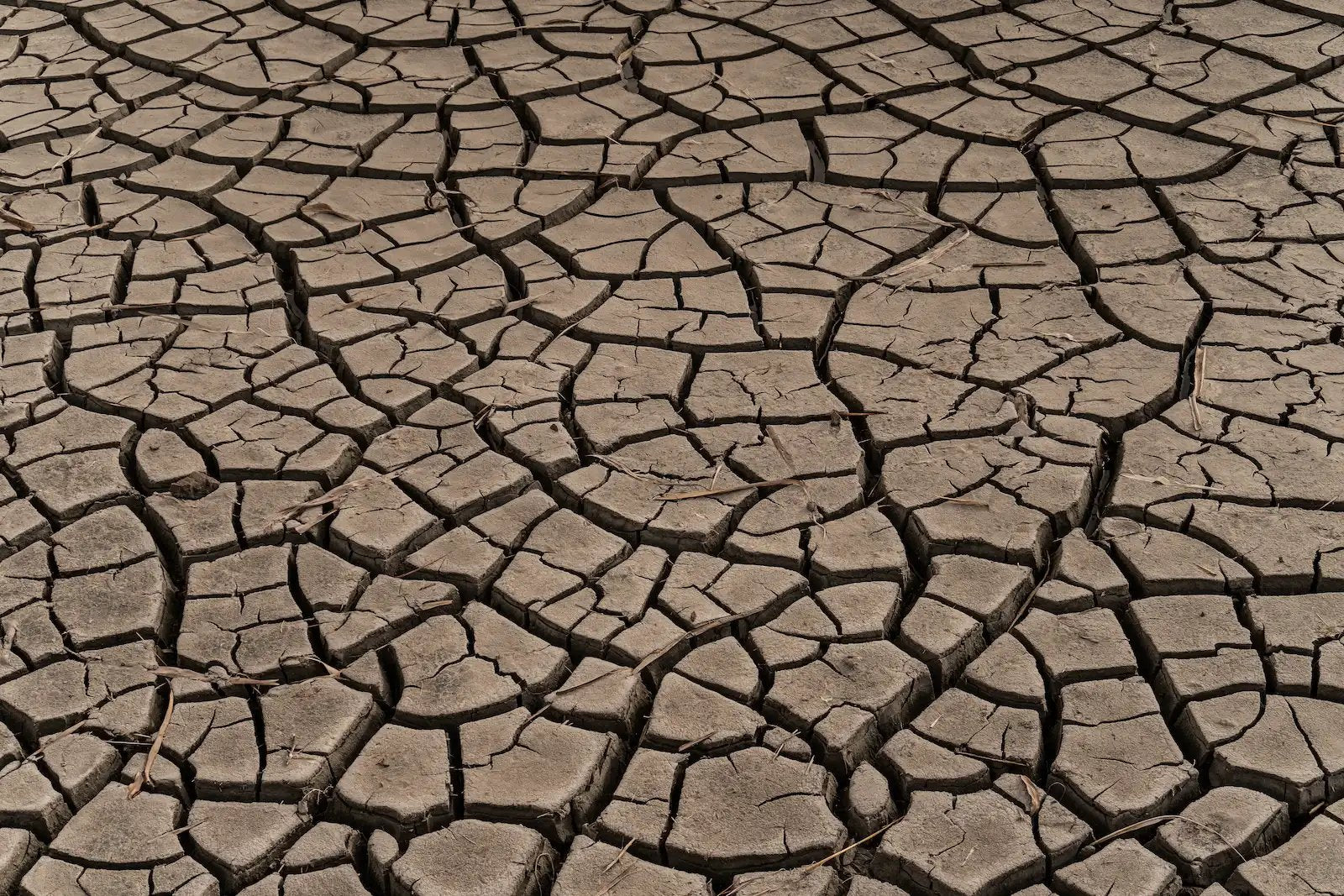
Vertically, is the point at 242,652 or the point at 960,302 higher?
the point at 960,302

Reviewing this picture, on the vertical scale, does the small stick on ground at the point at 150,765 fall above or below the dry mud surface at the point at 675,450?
below

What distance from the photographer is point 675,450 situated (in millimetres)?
3189

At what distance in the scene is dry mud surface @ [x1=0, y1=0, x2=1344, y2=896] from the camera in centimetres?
242

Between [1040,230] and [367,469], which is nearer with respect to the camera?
[367,469]

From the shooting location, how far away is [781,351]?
3.50 meters

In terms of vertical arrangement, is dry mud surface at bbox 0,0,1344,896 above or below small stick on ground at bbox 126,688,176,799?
above

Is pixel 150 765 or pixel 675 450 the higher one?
pixel 675 450

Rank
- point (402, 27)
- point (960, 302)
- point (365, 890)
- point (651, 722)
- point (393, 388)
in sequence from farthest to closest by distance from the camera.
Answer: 1. point (402, 27)
2. point (960, 302)
3. point (393, 388)
4. point (651, 722)
5. point (365, 890)

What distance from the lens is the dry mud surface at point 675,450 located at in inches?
95.4

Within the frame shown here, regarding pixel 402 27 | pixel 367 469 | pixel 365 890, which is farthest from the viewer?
pixel 402 27

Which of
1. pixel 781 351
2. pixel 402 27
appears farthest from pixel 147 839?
pixel 402 27

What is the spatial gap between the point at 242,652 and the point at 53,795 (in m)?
0.42

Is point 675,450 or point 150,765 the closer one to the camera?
point 150,765

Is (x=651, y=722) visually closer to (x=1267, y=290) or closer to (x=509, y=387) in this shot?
(x=509, y=387)
